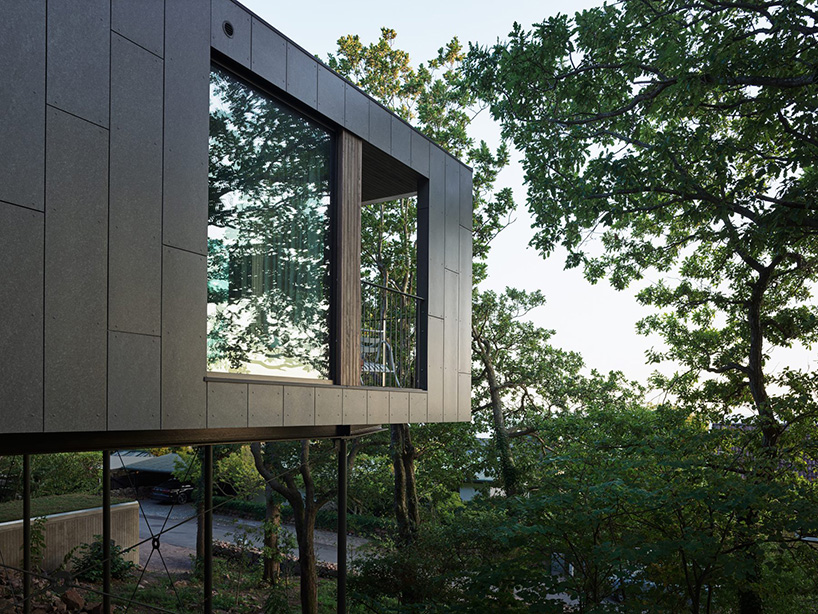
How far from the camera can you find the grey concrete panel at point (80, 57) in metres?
2.91

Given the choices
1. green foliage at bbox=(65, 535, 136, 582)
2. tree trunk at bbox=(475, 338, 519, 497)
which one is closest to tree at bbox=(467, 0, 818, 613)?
tree trunk at bbox=(475, 338, 519, 497)

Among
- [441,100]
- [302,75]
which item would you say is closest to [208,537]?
[302,75]

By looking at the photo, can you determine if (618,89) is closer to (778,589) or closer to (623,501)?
(623,501)

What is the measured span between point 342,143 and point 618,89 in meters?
4.15

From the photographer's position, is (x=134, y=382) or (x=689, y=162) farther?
(x=689, y=162)

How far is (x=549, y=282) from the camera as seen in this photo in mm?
16141


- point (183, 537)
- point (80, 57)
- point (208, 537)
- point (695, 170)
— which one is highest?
point (695, 170)

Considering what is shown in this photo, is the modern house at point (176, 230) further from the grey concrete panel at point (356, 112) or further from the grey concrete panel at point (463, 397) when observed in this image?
the grey concrete panel at point (463, 397)

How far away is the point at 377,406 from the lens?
5.46m

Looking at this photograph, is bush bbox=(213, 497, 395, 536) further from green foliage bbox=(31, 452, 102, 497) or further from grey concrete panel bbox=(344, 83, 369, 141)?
grey concrete panel bbox=(344, 83, 369, 141)

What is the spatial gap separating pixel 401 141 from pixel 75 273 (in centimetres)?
378

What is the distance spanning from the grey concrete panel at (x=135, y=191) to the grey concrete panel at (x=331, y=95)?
1.66m

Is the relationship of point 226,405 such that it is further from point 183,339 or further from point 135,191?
point 135,191

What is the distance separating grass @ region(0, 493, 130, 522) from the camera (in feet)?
32.9
